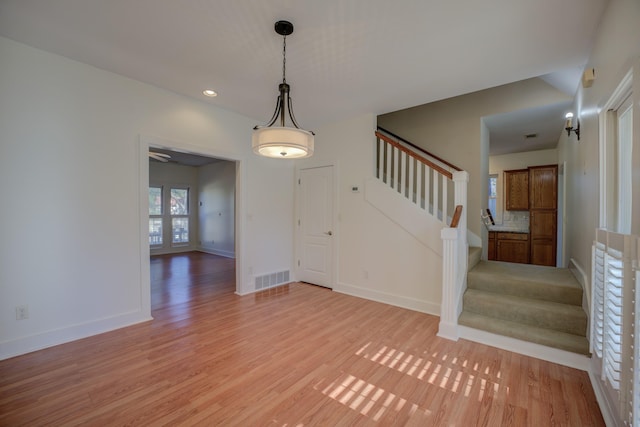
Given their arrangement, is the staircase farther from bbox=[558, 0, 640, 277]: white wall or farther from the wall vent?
the wall vent

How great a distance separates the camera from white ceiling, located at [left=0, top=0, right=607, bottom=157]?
1.96 m

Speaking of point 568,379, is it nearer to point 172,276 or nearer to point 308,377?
point 308,377

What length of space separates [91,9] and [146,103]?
4.08 feet

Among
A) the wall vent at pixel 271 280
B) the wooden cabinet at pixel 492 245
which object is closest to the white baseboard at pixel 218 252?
the wall vent at pixel 271 280

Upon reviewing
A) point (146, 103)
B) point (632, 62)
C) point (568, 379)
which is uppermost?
point (146, 103)

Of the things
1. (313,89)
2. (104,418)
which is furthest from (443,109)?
(104,418)

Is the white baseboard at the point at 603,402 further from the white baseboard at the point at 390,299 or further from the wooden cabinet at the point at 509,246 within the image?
the wooden cabinet at the point at 509,246

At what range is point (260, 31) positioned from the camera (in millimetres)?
2221

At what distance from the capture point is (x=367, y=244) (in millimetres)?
4117

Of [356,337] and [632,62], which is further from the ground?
[632,62]

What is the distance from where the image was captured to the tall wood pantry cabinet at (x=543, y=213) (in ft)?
17.8

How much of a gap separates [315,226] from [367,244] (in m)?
1.07

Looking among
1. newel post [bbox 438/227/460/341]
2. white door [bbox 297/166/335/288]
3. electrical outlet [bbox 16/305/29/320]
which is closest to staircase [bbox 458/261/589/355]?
newel post [bbox 438/227/460/341]

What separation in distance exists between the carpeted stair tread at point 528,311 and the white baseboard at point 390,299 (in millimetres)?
502
